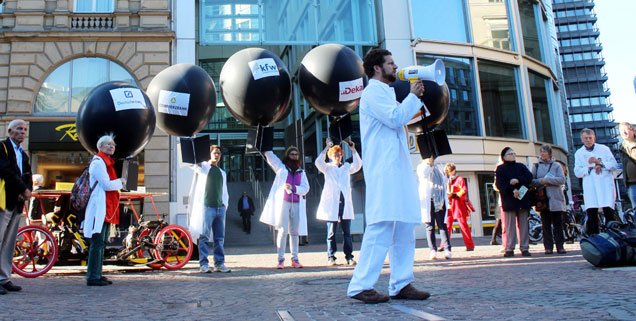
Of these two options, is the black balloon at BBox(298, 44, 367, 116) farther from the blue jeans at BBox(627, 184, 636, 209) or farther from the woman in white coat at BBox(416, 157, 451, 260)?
the blue jeans at BBox(627, 184, 636, 209)

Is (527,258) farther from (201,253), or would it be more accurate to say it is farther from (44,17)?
(44,17)

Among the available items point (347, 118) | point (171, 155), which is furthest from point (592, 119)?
point (347, 118)

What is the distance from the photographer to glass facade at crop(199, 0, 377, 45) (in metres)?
18.0

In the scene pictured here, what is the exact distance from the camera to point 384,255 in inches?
161

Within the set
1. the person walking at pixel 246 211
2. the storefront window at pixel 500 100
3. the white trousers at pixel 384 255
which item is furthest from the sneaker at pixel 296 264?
the storefront window at pixel 500 100

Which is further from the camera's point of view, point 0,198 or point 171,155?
point 171,155

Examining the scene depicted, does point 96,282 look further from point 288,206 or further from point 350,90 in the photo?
point 350,90

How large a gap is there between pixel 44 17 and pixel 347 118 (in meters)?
15.0

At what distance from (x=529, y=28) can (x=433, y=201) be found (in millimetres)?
18691

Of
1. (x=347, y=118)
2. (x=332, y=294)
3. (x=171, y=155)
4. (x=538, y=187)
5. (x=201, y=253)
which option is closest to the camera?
(x=332, y=294)

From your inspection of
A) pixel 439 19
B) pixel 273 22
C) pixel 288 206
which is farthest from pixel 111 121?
pixel 439 19

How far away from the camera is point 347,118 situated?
6.23 m

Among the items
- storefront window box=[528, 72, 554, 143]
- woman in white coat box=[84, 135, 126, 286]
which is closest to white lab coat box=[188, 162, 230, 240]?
woman in white coat box=[84, 135, 126, 286]

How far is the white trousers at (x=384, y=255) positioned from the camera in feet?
12.9
